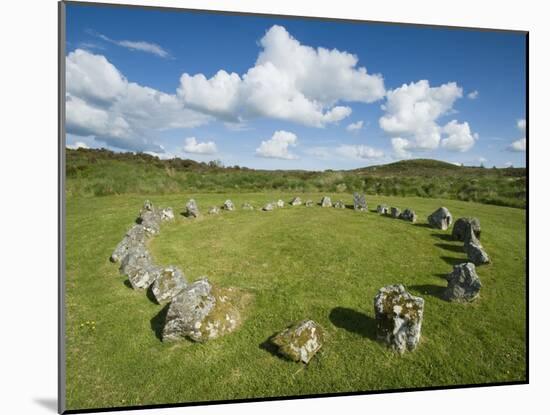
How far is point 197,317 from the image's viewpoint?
550cm

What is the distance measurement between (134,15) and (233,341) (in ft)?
21.3

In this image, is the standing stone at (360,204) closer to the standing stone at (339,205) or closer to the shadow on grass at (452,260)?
the standing stone at (339,205)

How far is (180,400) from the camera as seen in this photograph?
518 centimetres

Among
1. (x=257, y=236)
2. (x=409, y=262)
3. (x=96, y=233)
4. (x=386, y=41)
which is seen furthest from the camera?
(x=257, y=236)

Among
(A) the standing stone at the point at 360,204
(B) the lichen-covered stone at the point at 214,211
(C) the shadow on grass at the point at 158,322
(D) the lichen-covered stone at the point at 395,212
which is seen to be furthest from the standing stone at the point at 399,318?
(B) the lichen-covered stone at the point at 214,211

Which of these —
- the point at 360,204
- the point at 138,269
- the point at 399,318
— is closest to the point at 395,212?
the point at 360,204

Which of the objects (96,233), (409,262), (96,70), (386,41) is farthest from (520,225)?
(96,233)

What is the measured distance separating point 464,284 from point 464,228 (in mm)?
3979

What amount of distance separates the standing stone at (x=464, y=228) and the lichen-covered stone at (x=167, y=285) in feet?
28.3

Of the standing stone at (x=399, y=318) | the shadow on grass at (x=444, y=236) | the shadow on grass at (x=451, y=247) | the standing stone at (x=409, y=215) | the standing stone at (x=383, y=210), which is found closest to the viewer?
the standing stone at (x=399, y=318)

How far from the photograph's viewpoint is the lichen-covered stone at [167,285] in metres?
6.49

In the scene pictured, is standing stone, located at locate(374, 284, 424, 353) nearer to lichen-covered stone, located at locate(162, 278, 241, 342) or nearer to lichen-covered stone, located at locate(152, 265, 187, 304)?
lichen-covered stone, located at locate(162, 278, 241, 342)

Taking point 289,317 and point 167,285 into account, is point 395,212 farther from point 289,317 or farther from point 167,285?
point 167,285

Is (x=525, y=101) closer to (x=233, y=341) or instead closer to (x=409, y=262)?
(x=409, y=262)
